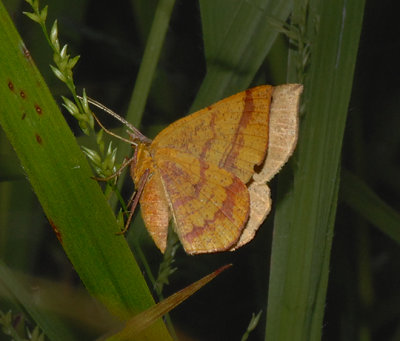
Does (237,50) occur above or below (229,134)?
above

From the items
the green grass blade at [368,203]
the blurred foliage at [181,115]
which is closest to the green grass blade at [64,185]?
the blurred foliage at [181,115]

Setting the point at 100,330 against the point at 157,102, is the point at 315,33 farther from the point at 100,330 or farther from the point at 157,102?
the point at 157,102

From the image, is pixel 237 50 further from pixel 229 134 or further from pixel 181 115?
pixel 181 115

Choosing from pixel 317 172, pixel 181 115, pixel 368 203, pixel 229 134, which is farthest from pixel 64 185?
pixel 181 115

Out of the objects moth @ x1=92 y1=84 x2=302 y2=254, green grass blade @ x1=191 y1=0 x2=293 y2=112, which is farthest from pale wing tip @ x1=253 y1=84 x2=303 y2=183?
green grass blade @ x1=191 y1=0 x2=293 y2=112

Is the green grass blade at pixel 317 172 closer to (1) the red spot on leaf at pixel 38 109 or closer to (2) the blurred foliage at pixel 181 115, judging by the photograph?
(2) the blurred foliage at pixel 181 115
